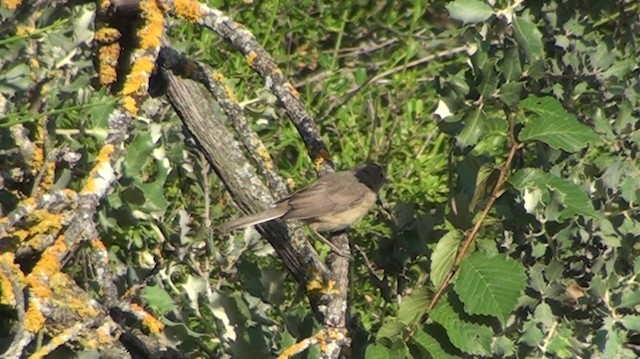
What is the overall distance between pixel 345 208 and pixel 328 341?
2176 millimetres

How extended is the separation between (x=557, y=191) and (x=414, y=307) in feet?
1.88

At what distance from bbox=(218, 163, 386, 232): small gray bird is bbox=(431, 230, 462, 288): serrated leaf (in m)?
1.41

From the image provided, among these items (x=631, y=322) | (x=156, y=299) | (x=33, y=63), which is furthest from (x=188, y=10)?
(x=631, y=322)

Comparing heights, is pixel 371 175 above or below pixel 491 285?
below

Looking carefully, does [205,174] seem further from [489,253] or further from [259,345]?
[489,253]

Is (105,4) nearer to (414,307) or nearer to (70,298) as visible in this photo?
(70,298)

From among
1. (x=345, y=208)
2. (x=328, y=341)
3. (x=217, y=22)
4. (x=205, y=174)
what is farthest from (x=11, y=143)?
(x=345, y=208)

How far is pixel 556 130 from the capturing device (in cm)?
374

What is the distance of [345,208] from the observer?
5.98 metres

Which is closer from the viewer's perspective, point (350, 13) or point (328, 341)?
point (328, 341)

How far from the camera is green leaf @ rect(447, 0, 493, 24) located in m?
3.77

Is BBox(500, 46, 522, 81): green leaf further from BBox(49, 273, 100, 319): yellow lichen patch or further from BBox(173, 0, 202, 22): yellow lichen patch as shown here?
BBox(49, 273, 100, 319): yellow lichen patch

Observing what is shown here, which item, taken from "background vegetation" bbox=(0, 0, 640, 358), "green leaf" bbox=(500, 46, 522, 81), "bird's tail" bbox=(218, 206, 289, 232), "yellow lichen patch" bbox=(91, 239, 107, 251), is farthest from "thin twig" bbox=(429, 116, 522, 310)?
"yellow lichen patch" bbox=(91, 239, 107, 251)

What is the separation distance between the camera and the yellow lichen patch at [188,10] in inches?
167
